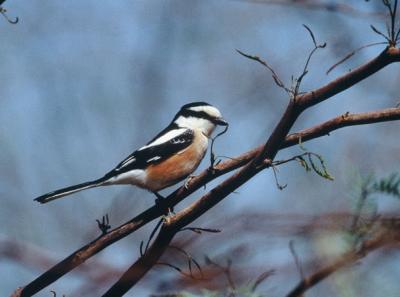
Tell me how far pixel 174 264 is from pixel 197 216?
2.05ft

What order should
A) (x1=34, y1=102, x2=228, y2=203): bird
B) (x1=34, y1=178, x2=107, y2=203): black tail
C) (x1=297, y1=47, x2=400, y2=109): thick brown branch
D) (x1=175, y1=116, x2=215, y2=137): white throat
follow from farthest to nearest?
(x1=175, y1=116, x2=215, y2=137): white throat
(x1=34, y1=102, x2=228, y2=203): bird
(x1=34, y1=178, x2=107, y2=203): black tail
(x1=297, y1=47, x2=400, y2=109): thick brown branch

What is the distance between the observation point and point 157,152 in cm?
517

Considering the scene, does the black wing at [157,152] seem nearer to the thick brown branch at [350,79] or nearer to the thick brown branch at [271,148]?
the thick brown branch at [271,148]

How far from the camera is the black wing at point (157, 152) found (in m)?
5.06

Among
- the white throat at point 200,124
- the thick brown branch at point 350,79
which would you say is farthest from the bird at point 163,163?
the thick brown branch at point 350,79

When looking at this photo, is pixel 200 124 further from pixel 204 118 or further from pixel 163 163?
pixel 163 163

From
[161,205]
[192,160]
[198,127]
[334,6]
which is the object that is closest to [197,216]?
[161,205]

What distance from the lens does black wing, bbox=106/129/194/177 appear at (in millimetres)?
5058

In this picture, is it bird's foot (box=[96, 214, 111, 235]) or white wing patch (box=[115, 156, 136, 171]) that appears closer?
bird's foot (box=[96, 214, 111, 235])

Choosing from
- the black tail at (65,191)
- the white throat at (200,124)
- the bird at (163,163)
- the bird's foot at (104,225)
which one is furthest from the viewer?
the white throat at (200,124)

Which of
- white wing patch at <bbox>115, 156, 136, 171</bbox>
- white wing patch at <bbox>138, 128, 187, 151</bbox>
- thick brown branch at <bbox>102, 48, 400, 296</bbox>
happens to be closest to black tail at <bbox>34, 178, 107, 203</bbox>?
white wing patch at <bbox>115, 156, 136, 171</bbox>

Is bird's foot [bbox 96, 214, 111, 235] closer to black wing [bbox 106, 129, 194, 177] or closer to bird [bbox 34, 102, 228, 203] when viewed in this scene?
bird [bbox 34, 102, 228, 203]

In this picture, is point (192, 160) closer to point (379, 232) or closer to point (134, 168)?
point (134, 168)

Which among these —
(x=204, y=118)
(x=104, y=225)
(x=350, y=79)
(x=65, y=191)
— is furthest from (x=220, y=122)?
(x=350, y=79)
